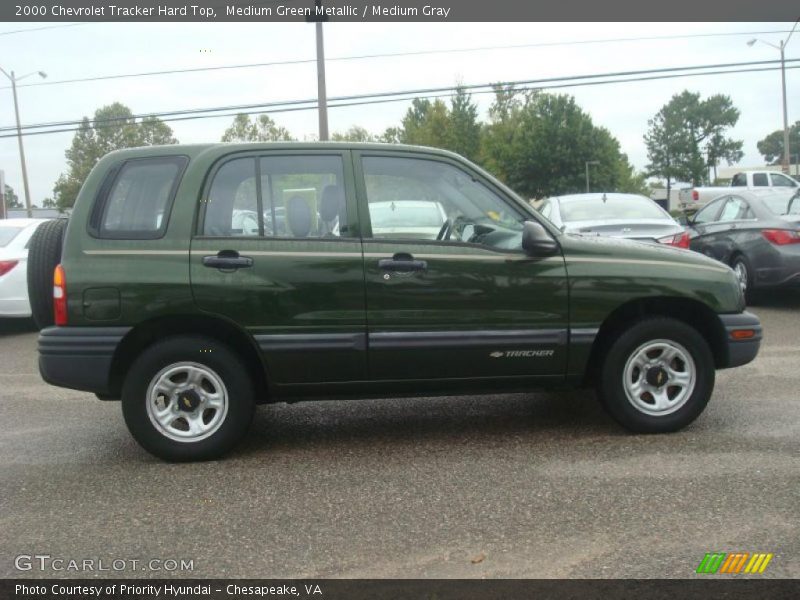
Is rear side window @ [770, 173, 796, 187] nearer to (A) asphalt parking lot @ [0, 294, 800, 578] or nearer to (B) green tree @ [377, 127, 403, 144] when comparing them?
(A) asphalt parking lot @ [0, 294, 800, 578]

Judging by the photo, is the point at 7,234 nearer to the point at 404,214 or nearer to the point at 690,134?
the point at 404,214

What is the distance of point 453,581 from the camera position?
3033 millimetres

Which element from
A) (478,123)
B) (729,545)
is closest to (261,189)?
(729,545)

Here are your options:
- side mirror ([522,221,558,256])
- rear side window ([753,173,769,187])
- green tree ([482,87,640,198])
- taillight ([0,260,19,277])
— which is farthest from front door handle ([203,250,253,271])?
green tree ([482,87,640,198])

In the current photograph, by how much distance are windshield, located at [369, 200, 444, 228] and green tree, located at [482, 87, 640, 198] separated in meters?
58.7

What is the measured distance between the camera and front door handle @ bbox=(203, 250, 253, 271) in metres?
4.44

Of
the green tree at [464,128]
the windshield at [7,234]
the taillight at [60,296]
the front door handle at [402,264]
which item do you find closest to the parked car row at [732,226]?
the front door handle at [402,264]

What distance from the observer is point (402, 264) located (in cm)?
453

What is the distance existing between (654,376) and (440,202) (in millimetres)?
1669

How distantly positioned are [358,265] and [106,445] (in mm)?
2049

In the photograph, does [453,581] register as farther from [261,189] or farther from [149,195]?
[149,195]

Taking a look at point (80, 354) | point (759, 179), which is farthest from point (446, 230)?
point (759, 179)

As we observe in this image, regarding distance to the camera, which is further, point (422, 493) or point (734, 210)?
point (734, 210)

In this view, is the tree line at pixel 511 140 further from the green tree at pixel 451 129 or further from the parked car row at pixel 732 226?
the parked car row at pixel 732 226
